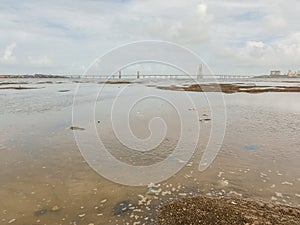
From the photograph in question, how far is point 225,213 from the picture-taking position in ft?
16.6

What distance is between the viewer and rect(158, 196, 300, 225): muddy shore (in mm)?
4824

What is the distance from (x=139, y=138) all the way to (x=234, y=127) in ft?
20.1

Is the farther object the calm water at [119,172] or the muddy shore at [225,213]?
the calm water at [119,172]

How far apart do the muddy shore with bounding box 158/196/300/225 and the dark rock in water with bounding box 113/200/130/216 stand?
870 mm

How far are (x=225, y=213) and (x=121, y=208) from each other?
7.94ft

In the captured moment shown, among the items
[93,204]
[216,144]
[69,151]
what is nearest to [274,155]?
[216,144]

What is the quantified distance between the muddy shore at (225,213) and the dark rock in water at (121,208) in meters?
0.87

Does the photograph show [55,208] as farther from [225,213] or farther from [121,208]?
[225,213]

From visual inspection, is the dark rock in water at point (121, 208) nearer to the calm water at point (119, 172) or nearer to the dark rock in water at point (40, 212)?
the calm water at point (119, 172)

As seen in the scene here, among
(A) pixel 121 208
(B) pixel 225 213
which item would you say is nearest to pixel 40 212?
(A) pixel 121 208

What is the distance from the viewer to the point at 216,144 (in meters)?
10.6

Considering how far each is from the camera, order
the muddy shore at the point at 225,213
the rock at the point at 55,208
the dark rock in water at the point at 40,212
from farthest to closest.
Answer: the rock at the point at 55,208 → the dark rock in water at the point at 40,212 → the muddy shore at the point at 225,213

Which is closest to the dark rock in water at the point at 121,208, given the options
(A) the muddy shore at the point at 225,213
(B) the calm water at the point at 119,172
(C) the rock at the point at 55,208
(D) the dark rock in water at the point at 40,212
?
(B) the calm water at the point at 119,172

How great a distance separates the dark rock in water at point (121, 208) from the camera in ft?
18.0
